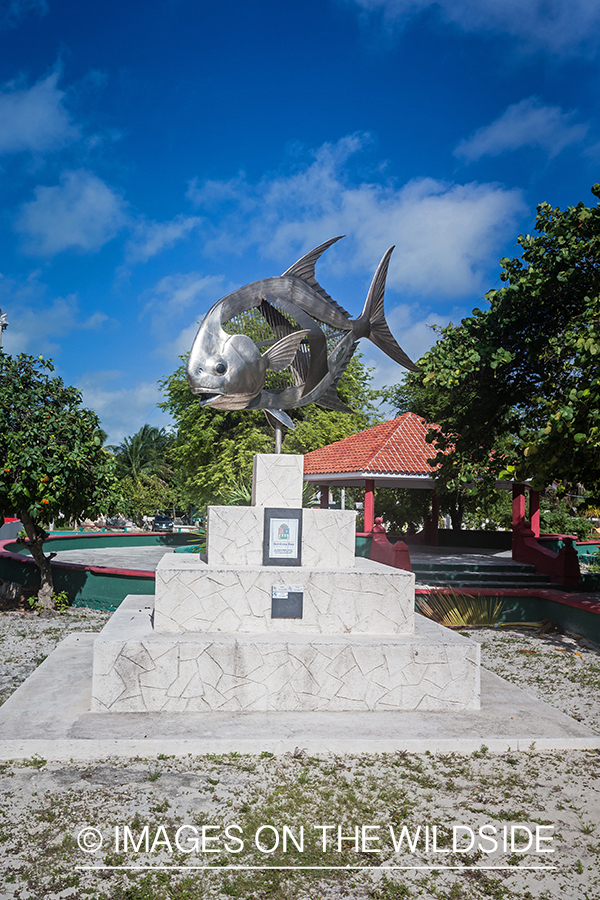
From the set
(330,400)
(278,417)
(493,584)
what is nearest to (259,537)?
(278,417)

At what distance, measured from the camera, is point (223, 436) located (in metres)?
26.1

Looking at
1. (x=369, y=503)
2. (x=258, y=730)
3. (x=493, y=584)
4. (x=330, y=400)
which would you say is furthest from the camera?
(x=369, y=503)

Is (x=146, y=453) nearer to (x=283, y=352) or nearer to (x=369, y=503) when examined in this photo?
(x=369, y=503)

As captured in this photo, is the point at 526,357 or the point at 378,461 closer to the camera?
the point at 526,357

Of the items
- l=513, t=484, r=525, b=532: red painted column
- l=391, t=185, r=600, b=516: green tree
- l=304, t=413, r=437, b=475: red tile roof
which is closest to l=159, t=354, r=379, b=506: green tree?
l=304, t=413, r=437, b=475: red tile roof

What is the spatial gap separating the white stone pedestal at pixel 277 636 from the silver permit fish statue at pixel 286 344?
3.45 ft

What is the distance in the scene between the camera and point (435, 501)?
2428 centimetres

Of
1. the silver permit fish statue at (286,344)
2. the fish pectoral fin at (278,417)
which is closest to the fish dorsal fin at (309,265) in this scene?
the silver permit fish statue at (286,344)

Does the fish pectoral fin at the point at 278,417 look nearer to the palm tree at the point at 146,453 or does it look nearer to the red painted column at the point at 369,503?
the red painted column at the point at 369,503

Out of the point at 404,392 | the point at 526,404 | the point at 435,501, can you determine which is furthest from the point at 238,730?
the point at 404,392

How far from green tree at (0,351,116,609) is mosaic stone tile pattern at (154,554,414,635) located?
504cm

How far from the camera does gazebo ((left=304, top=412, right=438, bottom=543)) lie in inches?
709

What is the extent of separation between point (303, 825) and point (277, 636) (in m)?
2.73

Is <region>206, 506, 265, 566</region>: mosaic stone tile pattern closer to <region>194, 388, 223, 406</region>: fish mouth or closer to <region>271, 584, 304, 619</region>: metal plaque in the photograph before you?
<region>271, 584, 304, 619</region>: metal plaque
